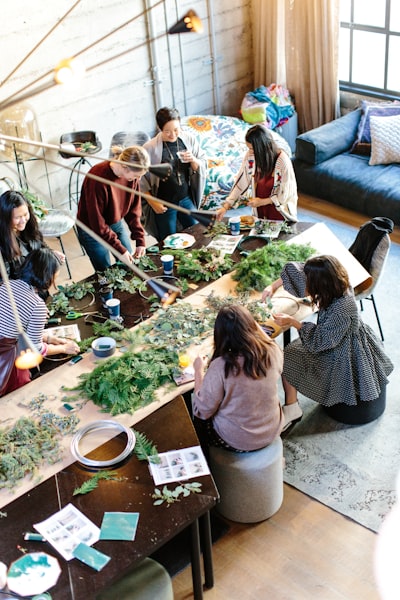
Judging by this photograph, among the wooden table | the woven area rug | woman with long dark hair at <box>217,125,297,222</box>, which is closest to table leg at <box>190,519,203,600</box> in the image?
the wooden table

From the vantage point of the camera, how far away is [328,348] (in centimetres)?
421

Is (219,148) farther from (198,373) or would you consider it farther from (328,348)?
(198,373)

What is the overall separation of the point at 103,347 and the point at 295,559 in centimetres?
150

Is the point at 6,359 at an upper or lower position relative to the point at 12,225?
lower

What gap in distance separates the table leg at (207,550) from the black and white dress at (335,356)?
3.97ft

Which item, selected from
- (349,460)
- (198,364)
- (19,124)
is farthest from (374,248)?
(19,124)

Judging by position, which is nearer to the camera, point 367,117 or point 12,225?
point 12,225

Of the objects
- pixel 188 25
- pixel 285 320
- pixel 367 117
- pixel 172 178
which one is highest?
pixel 188 25

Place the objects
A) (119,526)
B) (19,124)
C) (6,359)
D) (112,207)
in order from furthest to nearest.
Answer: (19,124), (112,207), (6,359), (119,526)

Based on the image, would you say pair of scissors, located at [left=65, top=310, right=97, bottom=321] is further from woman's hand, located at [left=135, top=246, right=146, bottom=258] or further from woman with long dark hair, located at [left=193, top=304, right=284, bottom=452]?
woman with long dark hair, located at [left=193, top=304, right=284, bottom=452]

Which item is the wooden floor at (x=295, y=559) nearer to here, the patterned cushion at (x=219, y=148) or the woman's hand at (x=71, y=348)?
the woman's hand at (x=71, y=348)

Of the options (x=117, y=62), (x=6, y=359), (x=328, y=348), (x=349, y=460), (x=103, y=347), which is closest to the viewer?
(x=6, y=359)

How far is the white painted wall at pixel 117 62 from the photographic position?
628 centimetres

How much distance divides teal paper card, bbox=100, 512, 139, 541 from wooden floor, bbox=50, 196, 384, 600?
2.45 feet
